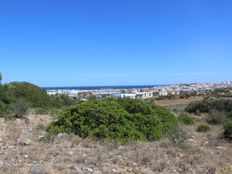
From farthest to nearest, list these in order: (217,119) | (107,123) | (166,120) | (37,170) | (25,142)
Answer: (217,119), (166,120), (107,123), (25,142), (37,170)

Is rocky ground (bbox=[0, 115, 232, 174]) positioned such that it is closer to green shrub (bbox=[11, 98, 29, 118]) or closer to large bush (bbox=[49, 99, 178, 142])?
large bush (bbox=[49, 99, 178, 142])

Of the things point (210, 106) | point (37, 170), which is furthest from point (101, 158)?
point (210, 106)

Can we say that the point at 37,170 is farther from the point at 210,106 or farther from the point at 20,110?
the point at 210,106

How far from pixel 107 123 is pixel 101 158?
4721 mm

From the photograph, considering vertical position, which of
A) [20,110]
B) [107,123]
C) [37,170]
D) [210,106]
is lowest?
[210,106]

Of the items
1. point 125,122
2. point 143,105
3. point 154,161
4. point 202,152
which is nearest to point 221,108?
point 143,105

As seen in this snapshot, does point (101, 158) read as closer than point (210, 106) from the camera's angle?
Yes

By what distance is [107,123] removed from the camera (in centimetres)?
1422

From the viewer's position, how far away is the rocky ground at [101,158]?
27.6ft

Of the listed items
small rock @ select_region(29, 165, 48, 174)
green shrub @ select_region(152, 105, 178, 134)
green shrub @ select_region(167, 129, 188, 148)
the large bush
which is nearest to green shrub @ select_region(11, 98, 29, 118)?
the large bush

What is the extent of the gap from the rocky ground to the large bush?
1203mm

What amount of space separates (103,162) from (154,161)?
120 cm

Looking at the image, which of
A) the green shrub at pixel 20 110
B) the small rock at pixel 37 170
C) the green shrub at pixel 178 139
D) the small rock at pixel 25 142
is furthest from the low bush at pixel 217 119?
the small rock at pixel 37 170

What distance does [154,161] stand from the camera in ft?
30.5
